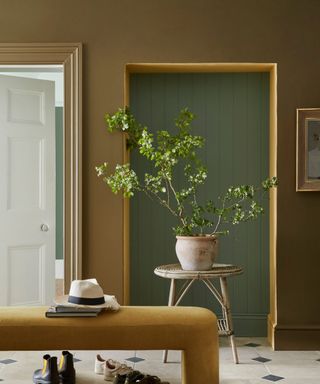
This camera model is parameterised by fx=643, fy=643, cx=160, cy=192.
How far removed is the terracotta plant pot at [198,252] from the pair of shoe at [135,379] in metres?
0.89

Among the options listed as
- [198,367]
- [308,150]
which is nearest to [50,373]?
[198,367]

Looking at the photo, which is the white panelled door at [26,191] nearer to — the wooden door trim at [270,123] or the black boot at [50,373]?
the wooden door trim at [270,123]

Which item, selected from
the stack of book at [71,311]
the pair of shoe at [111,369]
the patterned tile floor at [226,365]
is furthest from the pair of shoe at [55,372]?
the stack of book at [71,311]

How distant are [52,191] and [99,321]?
2.74 metres

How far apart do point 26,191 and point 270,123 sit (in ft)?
7.26

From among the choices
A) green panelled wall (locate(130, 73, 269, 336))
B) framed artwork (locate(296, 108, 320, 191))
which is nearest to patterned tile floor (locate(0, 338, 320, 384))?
green panelled wall (locate(130, 73, 269, 336))

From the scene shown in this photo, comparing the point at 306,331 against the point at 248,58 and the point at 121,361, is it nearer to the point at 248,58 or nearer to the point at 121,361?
the point at 121,361

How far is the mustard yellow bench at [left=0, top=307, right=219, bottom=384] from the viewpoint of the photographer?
3.18 m

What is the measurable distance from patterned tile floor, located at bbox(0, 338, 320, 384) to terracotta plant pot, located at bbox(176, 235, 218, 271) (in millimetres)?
689

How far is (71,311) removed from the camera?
10.8 feet

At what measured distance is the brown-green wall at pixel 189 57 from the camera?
491 centimetres

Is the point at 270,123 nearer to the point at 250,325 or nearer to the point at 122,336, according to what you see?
the point at 250,325

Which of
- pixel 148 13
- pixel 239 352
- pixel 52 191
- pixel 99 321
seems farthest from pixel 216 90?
pixel 99 321

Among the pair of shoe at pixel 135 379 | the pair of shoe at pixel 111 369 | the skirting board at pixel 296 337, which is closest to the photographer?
the pair of shoe at pixel 135 379
